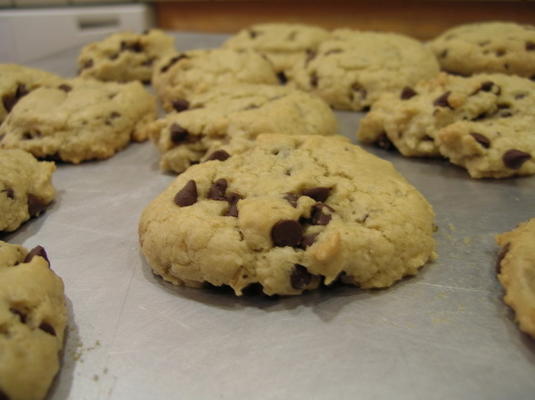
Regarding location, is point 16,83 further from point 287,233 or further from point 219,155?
point 287,233

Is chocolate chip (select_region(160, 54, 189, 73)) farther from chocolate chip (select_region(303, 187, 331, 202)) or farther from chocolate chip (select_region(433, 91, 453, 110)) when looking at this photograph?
chocolate chip (select_region(303, 187, 331, 202))

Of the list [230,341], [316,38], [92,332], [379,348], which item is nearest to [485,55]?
[316,38]

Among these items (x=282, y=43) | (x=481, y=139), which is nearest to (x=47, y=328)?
(x=481, y=139)

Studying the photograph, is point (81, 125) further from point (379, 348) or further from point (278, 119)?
point (379, 348)

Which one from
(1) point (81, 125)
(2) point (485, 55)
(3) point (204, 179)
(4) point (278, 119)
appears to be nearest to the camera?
(3) point (204, 179)

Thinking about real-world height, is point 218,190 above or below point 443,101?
below

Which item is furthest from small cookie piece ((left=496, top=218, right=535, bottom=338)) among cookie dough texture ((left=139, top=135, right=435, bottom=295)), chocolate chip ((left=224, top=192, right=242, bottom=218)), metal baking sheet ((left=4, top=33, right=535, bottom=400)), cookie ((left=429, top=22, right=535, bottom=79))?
cookie ((left=429, top=22, right=535, bottom=79))
